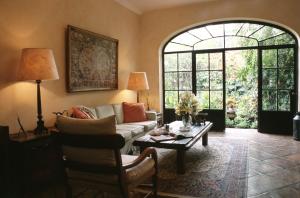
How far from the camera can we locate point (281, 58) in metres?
5.75

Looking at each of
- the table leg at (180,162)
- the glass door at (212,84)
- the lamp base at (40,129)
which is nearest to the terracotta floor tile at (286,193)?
the table leg at (180,162)

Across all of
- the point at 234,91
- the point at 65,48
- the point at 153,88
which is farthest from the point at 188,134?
the point at 234,91

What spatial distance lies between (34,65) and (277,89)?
5.08 m

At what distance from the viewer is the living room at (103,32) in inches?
126

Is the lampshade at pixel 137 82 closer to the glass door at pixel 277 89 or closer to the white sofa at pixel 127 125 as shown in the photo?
the white sofa at pixel 127 125

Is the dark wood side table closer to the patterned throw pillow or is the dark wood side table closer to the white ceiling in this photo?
the patterned throw pillow

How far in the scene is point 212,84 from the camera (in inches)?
251

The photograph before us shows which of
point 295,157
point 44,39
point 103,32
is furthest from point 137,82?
point 295,157

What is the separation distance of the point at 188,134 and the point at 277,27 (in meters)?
3.66

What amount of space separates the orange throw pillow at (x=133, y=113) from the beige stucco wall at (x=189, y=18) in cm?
143

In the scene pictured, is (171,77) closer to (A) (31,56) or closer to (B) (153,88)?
(B) (153,88)

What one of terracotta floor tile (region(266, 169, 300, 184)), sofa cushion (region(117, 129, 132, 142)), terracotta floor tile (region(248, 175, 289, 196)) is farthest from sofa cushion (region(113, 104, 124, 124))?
terracotta floor tile (region(266, 169, 300, 184))

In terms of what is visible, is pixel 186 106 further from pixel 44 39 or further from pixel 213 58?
pixel 213 58

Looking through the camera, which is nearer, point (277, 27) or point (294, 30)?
point (294, 30)
